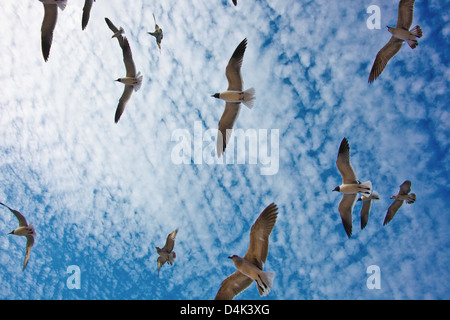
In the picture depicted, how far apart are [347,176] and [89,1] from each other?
24.5ft

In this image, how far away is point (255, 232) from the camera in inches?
223

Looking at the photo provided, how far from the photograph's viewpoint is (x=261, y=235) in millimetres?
5684

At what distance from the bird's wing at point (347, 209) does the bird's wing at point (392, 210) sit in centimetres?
232

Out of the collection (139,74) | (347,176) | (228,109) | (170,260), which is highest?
(139,74)

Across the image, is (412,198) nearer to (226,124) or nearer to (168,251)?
(226,124)

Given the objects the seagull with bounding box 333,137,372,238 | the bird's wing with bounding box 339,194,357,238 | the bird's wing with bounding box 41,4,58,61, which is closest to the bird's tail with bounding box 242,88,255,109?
the seagull with bounding box 333,137,372,238

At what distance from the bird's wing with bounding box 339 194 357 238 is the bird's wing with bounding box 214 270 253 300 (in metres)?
3.24

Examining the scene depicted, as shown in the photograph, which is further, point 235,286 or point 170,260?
point 170,260

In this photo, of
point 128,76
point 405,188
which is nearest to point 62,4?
point 128,76

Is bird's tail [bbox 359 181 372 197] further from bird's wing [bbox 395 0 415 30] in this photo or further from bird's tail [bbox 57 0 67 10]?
bird's tail [bbox 57 0 67 10]

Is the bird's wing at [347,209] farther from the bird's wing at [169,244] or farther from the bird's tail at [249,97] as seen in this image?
the bird's wing at [169,244]

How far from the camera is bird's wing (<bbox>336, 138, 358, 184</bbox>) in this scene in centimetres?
741
